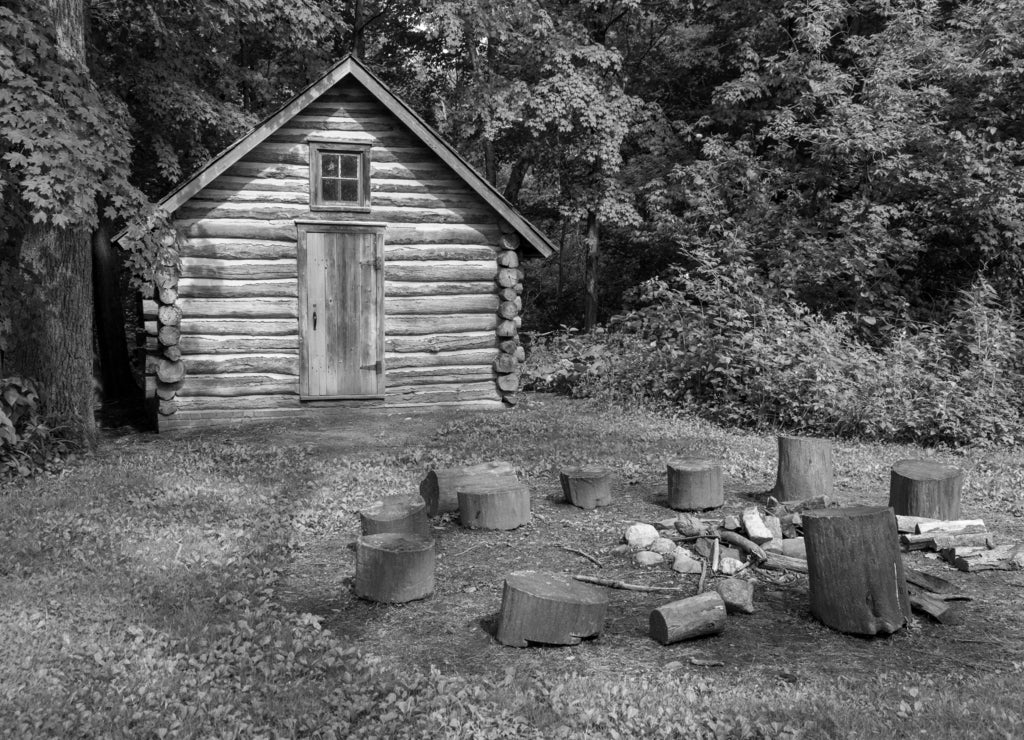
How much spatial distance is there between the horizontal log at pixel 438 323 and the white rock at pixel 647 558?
8430 mm

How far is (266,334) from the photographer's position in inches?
559

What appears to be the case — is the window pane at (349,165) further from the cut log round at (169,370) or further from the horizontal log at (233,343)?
the cut log round at (169,370)

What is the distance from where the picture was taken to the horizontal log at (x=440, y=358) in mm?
14844

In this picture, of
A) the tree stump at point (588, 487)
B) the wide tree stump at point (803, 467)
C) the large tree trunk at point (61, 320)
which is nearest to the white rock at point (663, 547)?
the tree stump at point (588, 487)

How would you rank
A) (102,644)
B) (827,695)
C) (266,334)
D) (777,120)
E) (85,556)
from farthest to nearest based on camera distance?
(777,120)
(266,334)
(85,556)
(102,644)
(827,695)

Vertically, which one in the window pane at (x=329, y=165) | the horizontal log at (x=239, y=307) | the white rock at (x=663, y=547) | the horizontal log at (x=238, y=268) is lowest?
the white rock at (x=663, y=547)

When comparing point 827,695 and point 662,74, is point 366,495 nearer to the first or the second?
point 827,695

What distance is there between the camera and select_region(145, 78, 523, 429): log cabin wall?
1373cm

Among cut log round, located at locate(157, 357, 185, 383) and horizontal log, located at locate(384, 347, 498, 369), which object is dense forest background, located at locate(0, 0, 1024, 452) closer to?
cut log round, located at locate(157, 357, 185, 383)

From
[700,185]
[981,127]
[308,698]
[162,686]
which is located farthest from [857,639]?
[700,185]

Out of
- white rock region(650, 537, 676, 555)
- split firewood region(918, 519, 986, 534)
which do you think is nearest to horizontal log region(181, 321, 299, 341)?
white rock region(650, 537, 676, 555)

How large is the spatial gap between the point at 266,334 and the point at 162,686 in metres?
9.93

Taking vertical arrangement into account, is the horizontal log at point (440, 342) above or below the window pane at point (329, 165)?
below

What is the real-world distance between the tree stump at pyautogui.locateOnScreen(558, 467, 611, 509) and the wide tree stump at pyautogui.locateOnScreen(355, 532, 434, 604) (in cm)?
258
